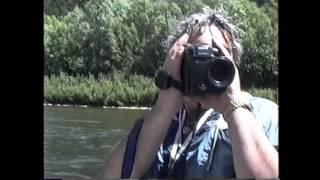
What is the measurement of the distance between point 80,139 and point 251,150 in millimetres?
920

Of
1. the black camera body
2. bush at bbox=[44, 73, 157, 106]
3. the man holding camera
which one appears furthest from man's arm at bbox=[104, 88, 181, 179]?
bush at bbox=[44, 73, 157, 106]

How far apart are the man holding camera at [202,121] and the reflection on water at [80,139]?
68 millimetres

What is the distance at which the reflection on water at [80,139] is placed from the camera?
4336 millimetres

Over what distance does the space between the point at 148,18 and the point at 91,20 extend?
0.32 metres

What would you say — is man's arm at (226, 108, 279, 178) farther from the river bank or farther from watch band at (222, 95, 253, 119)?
the river bank

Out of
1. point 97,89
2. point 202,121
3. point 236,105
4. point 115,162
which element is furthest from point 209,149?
point 97,89

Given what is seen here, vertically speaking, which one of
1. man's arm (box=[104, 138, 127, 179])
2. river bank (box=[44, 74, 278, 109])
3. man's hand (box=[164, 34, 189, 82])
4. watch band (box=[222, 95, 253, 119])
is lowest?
man's arm (box=[104, 138, 127, 179])

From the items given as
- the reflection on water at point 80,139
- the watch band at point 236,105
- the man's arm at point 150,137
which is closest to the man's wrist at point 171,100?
the man's arm at point 150,137

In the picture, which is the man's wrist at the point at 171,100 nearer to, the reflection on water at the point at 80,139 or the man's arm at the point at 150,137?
the man's arm at the point at 150,137

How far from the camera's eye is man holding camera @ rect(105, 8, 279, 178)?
4.24 metres

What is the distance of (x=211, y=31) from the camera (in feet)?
14.3

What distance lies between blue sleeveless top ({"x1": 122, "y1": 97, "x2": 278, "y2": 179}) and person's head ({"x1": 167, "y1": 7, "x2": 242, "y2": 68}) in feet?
1.00

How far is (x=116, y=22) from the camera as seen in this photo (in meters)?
4.56
